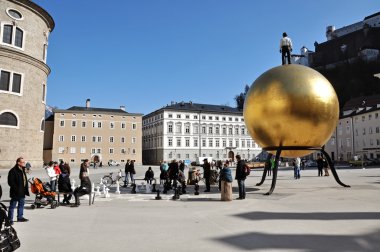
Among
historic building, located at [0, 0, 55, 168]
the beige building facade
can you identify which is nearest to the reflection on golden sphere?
historic building, located at [0, 0, 55, 168]

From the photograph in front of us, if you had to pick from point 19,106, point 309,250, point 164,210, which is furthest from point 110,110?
point 309,250

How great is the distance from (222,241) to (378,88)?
10701 cm

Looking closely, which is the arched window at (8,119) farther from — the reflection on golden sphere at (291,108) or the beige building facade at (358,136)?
the beige building facade at (358,136)

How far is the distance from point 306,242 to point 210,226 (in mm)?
2451

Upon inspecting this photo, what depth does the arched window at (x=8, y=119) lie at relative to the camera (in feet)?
124

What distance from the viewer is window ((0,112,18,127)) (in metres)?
37.7

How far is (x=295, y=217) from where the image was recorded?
896cm

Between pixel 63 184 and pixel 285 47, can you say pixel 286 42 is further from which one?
pixel 63 184

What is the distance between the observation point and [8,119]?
3828cm

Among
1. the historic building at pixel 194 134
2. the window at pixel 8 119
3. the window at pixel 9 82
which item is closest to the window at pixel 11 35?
the window at pixel 9 82

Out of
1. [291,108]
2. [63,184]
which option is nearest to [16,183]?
[63,184]

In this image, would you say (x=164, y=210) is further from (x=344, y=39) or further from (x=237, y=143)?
(x=344, y=39)

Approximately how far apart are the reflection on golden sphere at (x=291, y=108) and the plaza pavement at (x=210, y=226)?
2697 millimetres

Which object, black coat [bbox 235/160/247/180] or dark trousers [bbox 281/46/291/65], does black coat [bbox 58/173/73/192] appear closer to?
black coat [bbox 235/160/247/180]
